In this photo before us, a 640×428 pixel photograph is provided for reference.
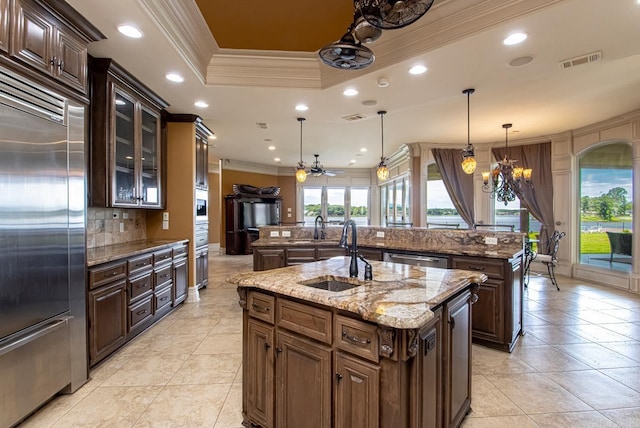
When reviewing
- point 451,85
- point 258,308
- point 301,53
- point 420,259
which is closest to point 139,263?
point 258,308

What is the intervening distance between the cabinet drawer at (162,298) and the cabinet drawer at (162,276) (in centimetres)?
8

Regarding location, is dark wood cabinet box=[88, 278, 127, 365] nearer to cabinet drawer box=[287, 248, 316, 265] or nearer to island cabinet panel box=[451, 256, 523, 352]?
cabinet drawer box=[287, 248, 316, 265]

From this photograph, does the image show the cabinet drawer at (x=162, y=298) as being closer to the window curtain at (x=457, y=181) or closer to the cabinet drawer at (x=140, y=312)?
the cabinet drawer at (x=140, y=312)

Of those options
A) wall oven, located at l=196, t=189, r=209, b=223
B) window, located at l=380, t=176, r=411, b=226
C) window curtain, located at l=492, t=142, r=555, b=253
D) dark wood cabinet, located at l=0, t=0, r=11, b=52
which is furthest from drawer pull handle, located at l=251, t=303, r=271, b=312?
window curtain, located at l=492, t=142, r=555, b=253

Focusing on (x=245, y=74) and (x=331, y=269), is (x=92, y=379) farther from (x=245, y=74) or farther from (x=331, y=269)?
(x=245, y=74)

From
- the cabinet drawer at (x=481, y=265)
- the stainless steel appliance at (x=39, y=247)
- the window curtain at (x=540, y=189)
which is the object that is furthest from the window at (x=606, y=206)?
the stainless steel appliance at (x=39, y=247)

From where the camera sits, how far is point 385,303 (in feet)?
4.58

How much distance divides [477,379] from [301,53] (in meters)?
3.59

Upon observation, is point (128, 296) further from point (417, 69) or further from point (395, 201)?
point (395, 201)

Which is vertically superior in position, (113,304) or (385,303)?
(385,303)

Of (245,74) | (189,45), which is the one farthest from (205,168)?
(189,45)

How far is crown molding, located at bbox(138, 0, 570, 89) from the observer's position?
2.41 metres

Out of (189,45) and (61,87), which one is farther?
(189,45)

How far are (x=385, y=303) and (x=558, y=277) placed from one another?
264 inches
